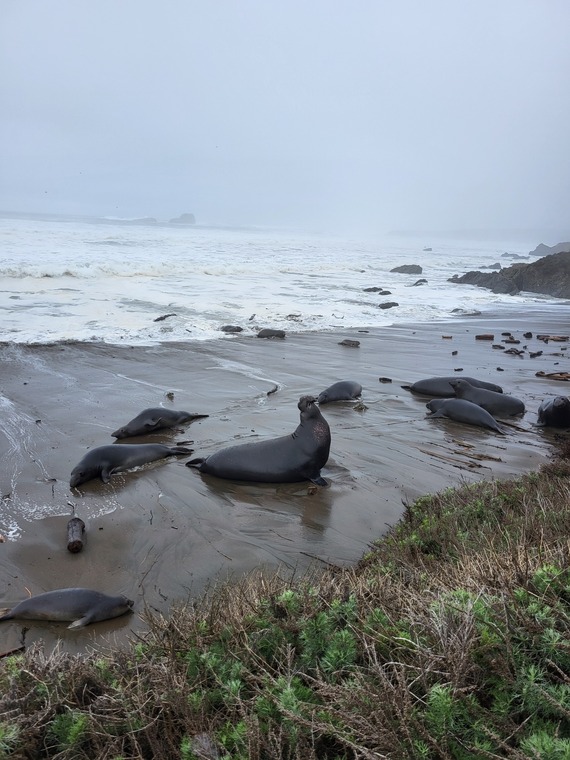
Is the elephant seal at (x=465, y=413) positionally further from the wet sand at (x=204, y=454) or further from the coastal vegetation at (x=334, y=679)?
the coastal vegetation at (x=334, y=679)

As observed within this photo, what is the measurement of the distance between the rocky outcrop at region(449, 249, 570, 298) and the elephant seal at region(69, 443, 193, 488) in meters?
26.5

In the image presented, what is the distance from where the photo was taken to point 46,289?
2083 centimetres

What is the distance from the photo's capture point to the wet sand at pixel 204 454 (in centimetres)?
424

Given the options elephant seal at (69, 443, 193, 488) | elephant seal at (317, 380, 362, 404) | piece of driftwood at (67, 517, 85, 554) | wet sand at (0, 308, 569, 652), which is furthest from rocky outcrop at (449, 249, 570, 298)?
piece of driftwood at (67, 517, 85, 554)

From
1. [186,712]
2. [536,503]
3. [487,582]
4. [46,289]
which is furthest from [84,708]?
[46,289]

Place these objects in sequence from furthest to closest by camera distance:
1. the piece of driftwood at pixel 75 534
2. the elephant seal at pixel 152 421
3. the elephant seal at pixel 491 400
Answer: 1. the elephant seal at pixel 491 400
2. the elephant seal at pixel 152 421
3. the piece of driftwood at pixel 75 534

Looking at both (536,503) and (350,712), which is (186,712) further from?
(536,503)

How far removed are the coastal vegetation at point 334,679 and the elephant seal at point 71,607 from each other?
3.47ft

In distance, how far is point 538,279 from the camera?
3030 centimetres

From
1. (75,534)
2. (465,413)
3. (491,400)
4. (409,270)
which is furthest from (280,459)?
(409,270)

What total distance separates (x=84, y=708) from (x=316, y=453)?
389 centimetres

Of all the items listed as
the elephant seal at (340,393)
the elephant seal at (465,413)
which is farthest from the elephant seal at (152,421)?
the elephant seal at (465,413)

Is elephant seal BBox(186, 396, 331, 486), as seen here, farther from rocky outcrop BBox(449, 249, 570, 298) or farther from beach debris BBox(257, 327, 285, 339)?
rocky outcrop BBox(449, 249, 570, 298)

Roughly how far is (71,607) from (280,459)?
2.70 m
